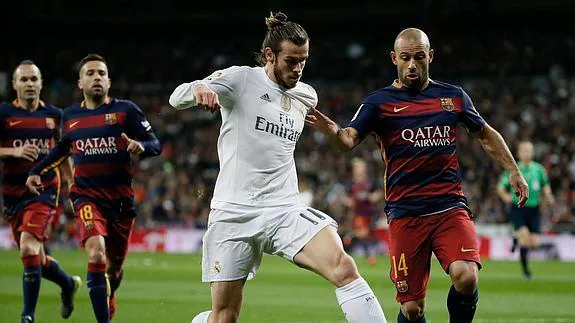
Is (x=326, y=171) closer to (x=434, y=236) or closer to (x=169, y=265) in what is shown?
(x=169, y=265)

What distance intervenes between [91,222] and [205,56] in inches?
1196

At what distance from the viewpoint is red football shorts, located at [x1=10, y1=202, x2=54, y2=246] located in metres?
10.6

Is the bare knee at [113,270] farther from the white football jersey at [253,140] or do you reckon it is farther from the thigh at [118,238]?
the white football jersey at [253,140]

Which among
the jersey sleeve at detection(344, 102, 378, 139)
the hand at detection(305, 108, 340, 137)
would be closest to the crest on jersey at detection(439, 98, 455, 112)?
the jersey sleeve at detection(344, 102, 378, 139)

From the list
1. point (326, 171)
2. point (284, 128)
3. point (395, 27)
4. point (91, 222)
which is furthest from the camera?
point (395, 27)

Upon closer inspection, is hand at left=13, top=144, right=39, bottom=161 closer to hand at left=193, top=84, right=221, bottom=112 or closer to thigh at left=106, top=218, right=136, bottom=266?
thigh at left=106, top=218, right=136, bottom=266

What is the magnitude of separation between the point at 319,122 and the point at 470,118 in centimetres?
143

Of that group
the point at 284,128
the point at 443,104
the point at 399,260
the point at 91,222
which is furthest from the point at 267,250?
the point at 91,222

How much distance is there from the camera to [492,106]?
32.1 metres

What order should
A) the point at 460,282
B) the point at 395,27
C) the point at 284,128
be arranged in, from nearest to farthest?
1. the point at 284,128
2. the point at 460,282
3. the point at 395,27

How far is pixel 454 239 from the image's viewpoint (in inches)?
299

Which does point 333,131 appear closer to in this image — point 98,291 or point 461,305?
point 461,305

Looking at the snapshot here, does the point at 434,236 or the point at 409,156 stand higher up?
the point at 409,156

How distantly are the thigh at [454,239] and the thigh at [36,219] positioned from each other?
4.70 metres
